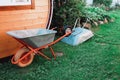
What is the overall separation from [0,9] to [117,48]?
2831 millimetres

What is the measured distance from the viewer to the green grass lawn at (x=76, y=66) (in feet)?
13.2

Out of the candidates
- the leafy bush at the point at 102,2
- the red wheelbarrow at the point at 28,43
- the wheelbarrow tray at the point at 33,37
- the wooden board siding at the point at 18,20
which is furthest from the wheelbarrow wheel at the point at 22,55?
the leafy bush at the point at 102,2

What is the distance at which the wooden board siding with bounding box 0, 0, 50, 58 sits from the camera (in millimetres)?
4470

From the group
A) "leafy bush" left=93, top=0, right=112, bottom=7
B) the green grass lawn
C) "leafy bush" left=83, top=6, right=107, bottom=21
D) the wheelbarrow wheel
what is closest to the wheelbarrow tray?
the wheelbarrow wheel

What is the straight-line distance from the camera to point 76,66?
14.6 feet

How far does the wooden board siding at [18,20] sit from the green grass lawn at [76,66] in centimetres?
36

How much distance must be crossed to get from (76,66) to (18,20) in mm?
1471

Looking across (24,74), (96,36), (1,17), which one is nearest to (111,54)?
(96,36)

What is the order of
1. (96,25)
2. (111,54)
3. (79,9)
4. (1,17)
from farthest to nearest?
(96,25)
(79,9)
(111,54)
(1,17)

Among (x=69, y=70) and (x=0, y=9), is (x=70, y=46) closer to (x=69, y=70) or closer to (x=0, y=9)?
(x=69, y=70)

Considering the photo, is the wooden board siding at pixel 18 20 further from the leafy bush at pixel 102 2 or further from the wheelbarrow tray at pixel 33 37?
the leafy bush at pixel 102 2

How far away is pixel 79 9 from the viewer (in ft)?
21.3

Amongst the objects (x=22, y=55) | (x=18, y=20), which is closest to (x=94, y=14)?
(x=18, y=20)

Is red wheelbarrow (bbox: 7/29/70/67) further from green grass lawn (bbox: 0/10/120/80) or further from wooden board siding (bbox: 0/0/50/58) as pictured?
wooden board siding (bbox: 0/0/50/58)
